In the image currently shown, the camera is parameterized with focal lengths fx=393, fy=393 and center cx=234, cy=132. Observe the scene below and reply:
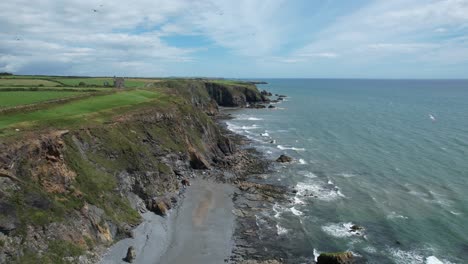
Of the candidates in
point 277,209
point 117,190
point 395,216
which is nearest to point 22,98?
point 117,190

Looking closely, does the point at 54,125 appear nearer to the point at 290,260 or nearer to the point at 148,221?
the point at 148,221

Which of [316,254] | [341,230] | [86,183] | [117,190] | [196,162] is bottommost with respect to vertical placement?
[316,254]

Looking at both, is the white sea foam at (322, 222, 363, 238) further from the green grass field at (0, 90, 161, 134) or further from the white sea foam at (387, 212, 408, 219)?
the green grass field at (0, 90, 161, 134)

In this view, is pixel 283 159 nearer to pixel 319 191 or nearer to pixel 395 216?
pixel 319 191

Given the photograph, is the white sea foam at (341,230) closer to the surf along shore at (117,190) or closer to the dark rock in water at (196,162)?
the surf along shore at (117,190)

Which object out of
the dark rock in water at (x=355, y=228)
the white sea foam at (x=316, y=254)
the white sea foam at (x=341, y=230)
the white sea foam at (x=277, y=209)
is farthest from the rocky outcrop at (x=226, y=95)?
the white sea foam at (x=316, y=254)

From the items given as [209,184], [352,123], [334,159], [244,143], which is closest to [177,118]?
[209,184]
